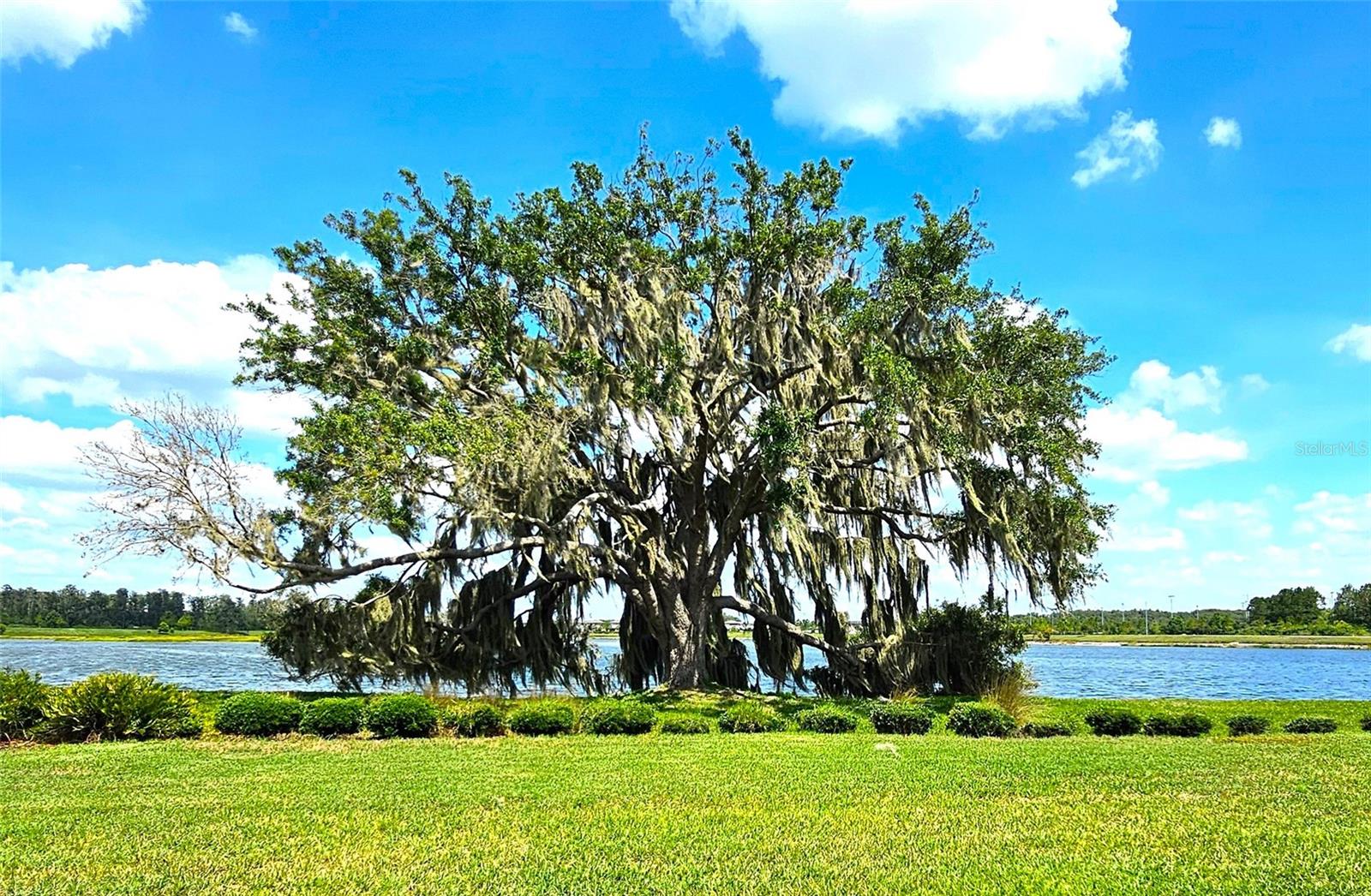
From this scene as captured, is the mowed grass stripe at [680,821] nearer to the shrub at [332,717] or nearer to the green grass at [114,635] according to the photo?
the shrub at [332,717]

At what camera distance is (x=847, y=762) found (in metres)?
8.63

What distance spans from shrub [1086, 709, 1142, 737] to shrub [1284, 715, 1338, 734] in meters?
2.20

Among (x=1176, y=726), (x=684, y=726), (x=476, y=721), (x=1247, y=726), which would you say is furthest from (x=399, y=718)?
(x=1247, y=726)

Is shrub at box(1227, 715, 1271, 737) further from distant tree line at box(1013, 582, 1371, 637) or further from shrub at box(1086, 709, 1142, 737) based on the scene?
distant tree line at box(1013, 582, 1371, 637)

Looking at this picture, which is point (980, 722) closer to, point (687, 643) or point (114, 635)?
point (687, 643)

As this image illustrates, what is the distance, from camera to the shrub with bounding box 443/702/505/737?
36.1 ft

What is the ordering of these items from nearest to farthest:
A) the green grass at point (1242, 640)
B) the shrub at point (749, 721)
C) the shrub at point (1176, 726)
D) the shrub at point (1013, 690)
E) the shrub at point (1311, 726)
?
the shrub at point (749, 721), the shrub at point (1176, 726), the shrub at point (1311, 726), the shrub at point (1013, 690), the green grass at point (1242, 640)

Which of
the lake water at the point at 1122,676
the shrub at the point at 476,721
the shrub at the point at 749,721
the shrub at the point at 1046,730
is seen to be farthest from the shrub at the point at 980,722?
the lake water at the point at 1122,676

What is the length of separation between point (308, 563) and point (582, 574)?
4625 mm

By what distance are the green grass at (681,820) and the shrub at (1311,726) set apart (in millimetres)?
2637

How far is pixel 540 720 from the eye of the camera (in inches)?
436

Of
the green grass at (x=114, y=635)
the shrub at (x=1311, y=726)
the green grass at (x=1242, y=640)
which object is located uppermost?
the shrub at (x=1311, y=726)

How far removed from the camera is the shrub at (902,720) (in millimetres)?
11656

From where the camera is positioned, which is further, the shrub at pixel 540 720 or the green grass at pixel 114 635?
the green grass at pixel 114 635
